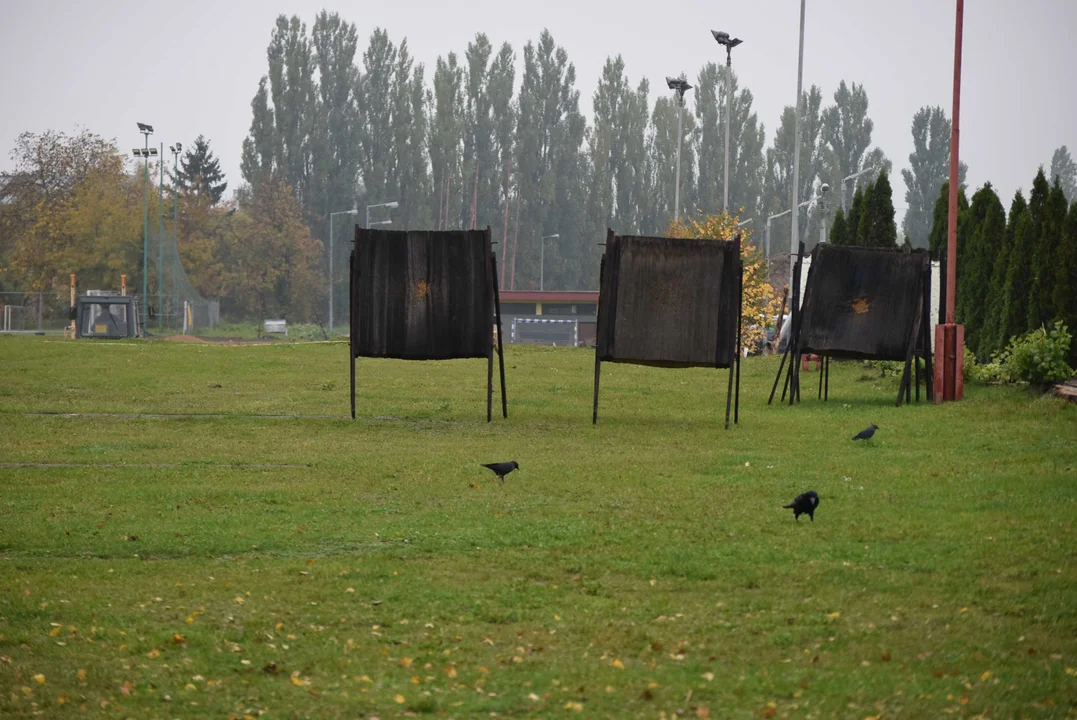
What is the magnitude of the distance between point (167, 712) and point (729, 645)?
2.59m

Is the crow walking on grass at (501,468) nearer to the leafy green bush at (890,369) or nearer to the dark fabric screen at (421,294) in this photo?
the dark fabric screen at (421,294)

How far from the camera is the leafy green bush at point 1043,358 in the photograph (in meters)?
20.1

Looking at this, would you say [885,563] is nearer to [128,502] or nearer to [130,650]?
[130,650]

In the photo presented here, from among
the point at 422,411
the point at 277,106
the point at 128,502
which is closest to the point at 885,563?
the point at 128,502

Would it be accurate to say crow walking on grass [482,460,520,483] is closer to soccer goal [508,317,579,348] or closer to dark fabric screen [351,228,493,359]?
dark fabric screen [351,228,493,359]

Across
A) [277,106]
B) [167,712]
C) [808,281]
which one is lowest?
[167,712]

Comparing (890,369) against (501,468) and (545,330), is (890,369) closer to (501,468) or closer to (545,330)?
(501,468)

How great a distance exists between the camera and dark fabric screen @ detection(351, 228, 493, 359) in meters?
18.7

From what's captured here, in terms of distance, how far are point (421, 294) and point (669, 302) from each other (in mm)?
3368

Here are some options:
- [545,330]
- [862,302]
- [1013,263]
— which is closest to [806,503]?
[862,302]

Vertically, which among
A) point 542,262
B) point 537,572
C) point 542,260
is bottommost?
point 537,572

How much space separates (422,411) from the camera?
65.8ft

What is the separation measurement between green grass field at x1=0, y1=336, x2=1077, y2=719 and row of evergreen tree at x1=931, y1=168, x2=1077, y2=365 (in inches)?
286

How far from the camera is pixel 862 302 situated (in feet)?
68.6
